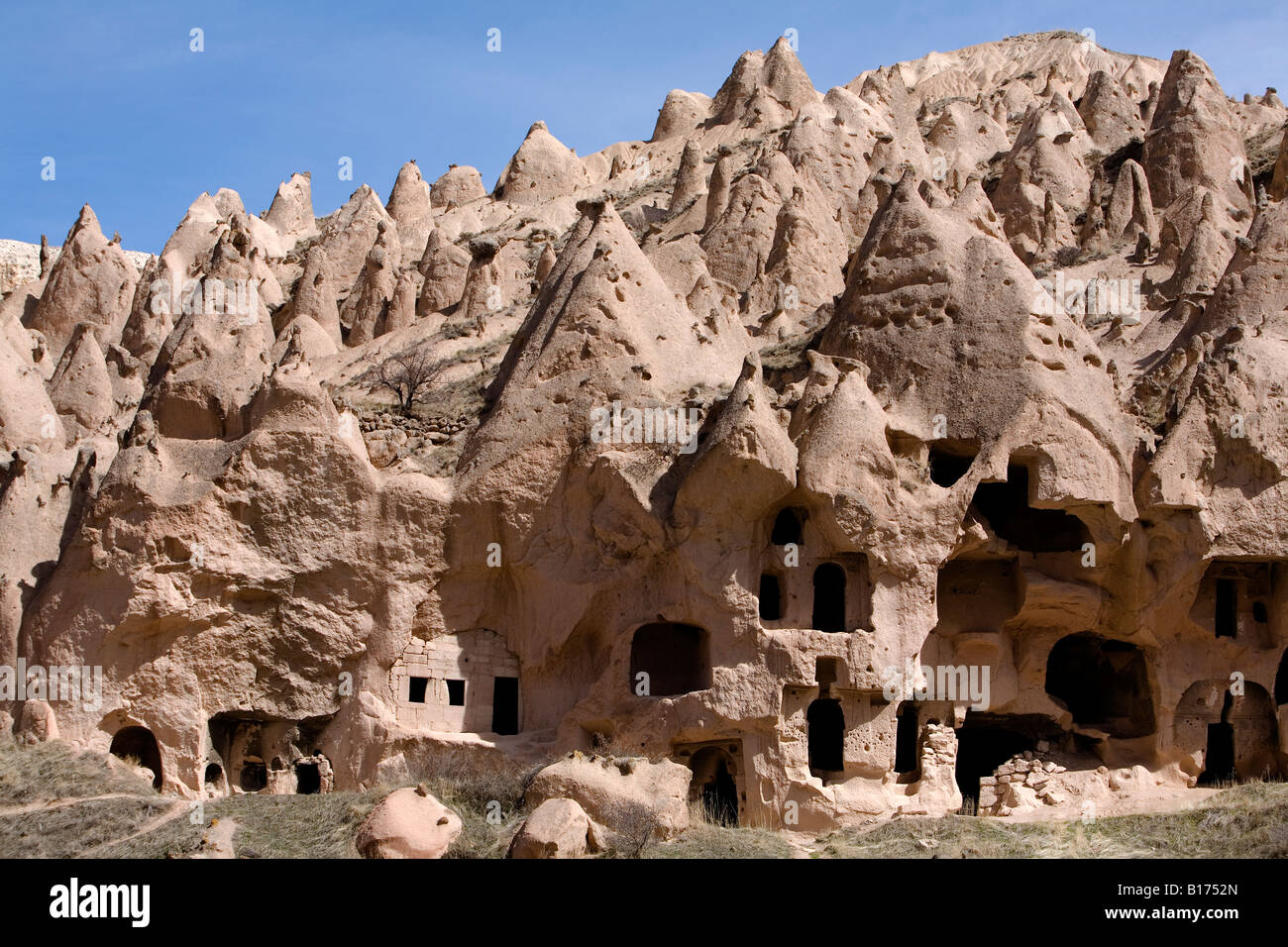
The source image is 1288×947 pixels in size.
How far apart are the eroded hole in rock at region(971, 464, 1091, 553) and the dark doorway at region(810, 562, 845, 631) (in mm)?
2356

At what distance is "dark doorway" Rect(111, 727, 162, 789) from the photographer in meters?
20.7

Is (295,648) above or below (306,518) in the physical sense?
below

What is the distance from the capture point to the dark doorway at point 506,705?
22.1 meters

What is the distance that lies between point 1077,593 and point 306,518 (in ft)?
34.2

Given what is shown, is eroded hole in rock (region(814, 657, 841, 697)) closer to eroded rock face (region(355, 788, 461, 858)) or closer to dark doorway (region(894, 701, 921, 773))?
dark doorway (region(894, 701, 921, 773))

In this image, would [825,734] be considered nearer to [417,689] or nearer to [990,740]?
[990,740]

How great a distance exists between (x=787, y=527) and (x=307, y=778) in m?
7.36

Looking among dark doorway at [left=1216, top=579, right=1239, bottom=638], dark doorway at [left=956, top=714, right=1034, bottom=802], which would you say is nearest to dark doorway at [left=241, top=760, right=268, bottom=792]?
dark doorway at [left=956, top=714, right=1034, bottom=802]

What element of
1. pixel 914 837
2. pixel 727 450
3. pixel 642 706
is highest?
pixel 727 450

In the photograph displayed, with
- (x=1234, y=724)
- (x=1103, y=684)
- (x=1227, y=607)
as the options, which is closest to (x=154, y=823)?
(x=1103, y=684)

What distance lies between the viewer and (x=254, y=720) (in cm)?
2155

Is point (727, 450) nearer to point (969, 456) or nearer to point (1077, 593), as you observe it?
point (969, 456)

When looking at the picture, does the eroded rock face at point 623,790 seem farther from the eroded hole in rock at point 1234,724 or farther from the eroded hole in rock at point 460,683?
the eroded hole in rock at point 1234,724
